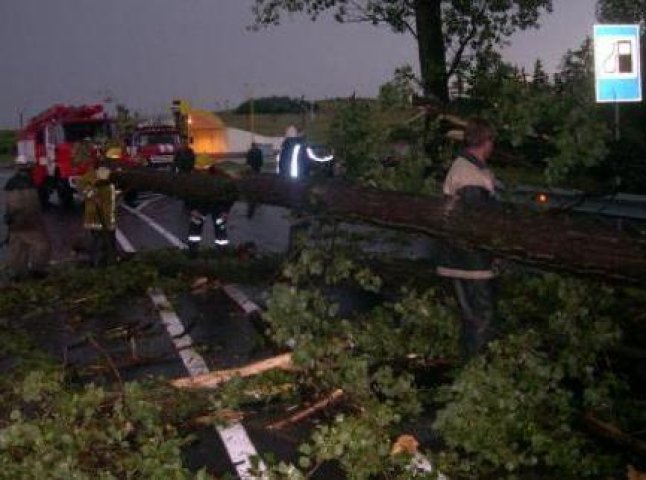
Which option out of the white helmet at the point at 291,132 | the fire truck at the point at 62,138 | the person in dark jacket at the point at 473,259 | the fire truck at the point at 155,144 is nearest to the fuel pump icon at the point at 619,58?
the white helmet at the point at 291,132

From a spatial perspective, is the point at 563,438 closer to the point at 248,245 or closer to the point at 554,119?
the point at 554,119

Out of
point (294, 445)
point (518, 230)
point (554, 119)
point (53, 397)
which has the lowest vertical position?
point (294, 445)

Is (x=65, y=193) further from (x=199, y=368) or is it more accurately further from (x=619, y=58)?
(x=199, y=368)

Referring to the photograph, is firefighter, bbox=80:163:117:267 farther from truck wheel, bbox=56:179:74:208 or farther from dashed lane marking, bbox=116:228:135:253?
truck wheel, bbox=56:179:74:208

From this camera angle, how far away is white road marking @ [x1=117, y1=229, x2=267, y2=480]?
5145 mm

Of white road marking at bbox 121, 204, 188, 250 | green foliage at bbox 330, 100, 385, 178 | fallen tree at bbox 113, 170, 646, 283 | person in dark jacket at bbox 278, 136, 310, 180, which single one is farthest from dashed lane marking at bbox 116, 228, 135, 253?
fallen tree at bbox 113, 170, 646, 283

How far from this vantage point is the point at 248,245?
13.4 metres

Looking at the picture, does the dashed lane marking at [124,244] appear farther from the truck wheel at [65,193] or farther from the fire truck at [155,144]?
the fire truck at [155,144]

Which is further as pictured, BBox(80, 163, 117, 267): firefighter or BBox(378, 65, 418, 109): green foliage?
BBox(80, 163, 117, 267): firefighter

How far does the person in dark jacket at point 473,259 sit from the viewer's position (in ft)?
20.3

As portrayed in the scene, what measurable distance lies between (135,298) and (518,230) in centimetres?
621

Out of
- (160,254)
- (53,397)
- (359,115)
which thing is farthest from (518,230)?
(160,254)

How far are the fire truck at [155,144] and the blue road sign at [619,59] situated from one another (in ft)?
55.0

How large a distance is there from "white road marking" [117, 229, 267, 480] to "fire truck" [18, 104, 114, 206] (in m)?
16.1
